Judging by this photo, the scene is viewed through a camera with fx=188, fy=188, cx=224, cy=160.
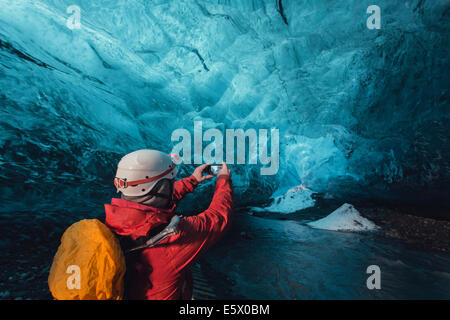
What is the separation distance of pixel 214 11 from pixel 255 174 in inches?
199

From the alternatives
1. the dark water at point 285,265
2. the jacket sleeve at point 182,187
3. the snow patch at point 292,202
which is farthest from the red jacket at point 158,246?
the snow patch at point 292,202

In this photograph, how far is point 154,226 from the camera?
3.48 feet

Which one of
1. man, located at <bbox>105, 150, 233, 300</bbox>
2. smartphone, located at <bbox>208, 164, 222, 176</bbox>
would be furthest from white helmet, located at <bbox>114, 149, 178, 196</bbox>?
smartphone, located at <bbox>208, 164, 222, 176</bbox>

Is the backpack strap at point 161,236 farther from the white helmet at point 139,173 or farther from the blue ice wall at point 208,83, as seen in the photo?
the blue ice wall at point 208,83

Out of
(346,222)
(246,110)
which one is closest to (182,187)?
(246,110)

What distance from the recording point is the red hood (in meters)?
1.05

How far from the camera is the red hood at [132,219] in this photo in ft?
3.45

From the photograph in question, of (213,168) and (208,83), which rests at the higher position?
(208,83)

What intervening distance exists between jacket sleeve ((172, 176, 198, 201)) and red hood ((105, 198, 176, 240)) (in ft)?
2.29

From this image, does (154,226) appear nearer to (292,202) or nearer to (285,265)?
(285,265)

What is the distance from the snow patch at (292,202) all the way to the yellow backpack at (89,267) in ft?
21.8

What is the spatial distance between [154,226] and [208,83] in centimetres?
490
